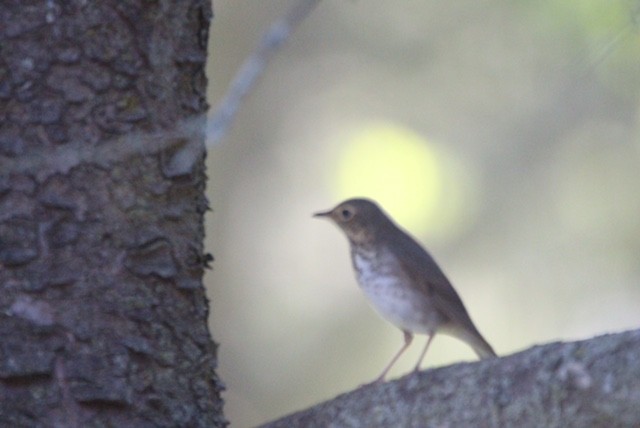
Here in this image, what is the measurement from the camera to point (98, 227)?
11.8ft

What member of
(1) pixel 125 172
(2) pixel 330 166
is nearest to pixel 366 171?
(2) pixel 330 166

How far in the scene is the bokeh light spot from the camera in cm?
762

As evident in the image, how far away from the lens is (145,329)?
3596 millimetres

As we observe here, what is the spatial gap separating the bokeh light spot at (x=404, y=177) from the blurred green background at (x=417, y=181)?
0.06 ft

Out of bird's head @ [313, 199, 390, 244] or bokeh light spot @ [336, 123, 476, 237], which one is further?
bokeh light spot @ [336, 123, 476, 237]

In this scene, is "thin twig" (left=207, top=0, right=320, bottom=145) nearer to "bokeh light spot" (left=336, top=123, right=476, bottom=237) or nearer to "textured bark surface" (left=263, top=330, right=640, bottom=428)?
"textured bark surface" (left=263, top=330, right=640, bottom=428)

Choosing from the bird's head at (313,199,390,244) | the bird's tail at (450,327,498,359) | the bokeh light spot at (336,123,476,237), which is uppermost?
the bokeh light spot at (336,123,476,237)

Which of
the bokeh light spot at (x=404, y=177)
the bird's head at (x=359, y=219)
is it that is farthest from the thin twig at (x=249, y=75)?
the bokeh light spot at (x=404, y=177)

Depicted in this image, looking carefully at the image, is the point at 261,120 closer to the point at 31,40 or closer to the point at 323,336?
the point at 323,336

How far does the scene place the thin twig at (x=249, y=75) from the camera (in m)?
2.19

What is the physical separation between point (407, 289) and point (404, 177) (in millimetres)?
2781

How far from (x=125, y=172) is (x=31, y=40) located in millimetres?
441

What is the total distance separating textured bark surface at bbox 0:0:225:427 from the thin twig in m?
1.18

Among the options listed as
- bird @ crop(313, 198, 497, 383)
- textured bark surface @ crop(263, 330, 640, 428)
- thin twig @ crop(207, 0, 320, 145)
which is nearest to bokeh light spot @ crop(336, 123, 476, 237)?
bird @ crop(313, 198, 497, 383)
